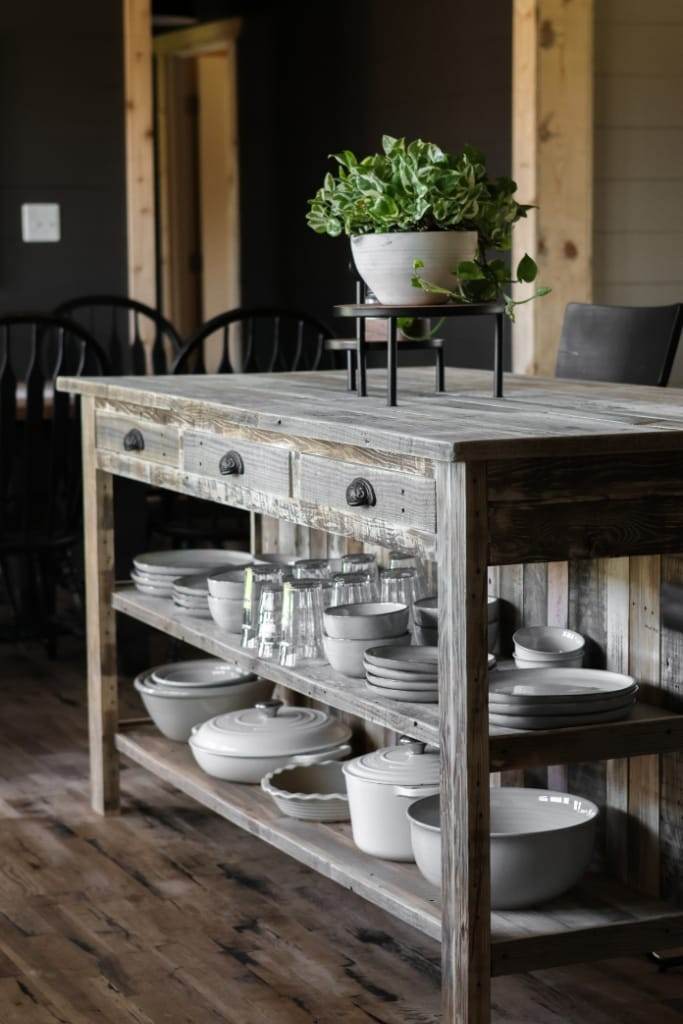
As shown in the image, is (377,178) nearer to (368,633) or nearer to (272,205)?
(368,633)

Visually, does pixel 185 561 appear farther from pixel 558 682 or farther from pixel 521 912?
pixel 521 912

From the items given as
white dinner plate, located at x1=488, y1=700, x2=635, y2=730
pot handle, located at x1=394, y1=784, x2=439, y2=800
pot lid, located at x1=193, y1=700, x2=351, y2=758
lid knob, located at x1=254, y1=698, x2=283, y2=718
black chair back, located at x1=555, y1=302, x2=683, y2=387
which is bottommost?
pot lid, located at x1=193, y1=700, x2=351, y2=758

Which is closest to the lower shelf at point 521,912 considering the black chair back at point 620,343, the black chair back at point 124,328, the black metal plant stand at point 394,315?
the black metal plant stand at point 394,315

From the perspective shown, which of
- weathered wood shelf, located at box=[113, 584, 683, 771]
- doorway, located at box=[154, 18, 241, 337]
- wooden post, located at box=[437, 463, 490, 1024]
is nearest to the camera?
wooden post, located at box=[437, 463, 490, 1024]

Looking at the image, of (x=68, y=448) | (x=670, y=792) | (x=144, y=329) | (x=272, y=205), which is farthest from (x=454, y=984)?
(x=272, y=205)

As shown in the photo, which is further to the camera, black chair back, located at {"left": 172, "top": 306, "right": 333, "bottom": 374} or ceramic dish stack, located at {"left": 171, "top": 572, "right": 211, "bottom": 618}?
black chair back, located at {"left": 172, "top": 306, "right": 333, "bottom": 374}

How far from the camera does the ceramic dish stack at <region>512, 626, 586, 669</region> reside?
2.31m

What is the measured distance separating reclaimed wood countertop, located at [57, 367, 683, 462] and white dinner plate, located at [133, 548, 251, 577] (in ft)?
1.18

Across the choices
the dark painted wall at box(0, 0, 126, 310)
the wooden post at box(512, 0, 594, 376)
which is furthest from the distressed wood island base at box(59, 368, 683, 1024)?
the dark painted wall at box(0, 0, 126, 310)

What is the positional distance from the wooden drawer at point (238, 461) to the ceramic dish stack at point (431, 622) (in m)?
0.34

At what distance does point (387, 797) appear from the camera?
7.73 feet

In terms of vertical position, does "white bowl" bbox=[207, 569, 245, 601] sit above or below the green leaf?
below

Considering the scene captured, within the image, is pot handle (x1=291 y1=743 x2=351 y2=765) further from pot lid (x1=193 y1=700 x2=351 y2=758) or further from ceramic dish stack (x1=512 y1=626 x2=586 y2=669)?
ceramic dish stack (x1=512 y1=626 x2=586 y2=669)

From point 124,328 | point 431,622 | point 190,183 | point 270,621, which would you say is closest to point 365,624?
point 431,622
